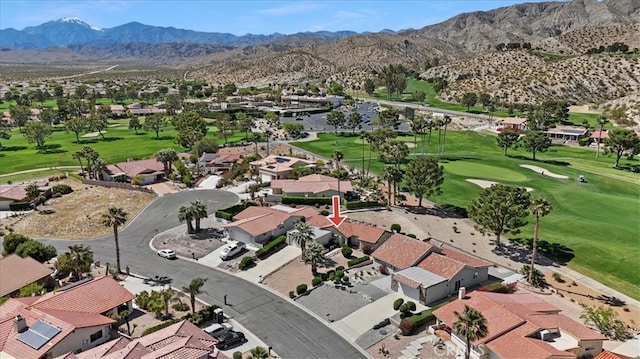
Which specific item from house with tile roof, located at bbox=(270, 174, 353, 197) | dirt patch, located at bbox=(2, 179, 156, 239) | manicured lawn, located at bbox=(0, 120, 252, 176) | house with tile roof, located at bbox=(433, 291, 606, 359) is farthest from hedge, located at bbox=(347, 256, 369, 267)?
manicured lawn, located at bbox=(0, 120, 252, 176)

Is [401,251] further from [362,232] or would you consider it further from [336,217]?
[336,217]

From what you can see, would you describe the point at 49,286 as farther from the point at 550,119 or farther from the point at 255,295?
the point at 550,119

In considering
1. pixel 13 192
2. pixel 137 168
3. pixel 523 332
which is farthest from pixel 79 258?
pixel 137 168

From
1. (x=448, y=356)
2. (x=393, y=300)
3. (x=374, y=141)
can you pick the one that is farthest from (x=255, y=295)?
(x=374, y=141)

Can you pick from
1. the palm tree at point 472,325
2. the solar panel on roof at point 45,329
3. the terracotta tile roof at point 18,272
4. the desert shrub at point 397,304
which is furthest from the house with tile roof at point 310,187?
the palm tree at point 472,325

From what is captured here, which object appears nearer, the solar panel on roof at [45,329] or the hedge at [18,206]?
the solar panel on roof at [45,329]

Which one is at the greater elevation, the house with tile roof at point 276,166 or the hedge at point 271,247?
the house with tile roof at point 276,166

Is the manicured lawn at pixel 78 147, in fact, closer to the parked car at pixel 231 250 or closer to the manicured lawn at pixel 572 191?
the manicured lawn at pixel 572 191
